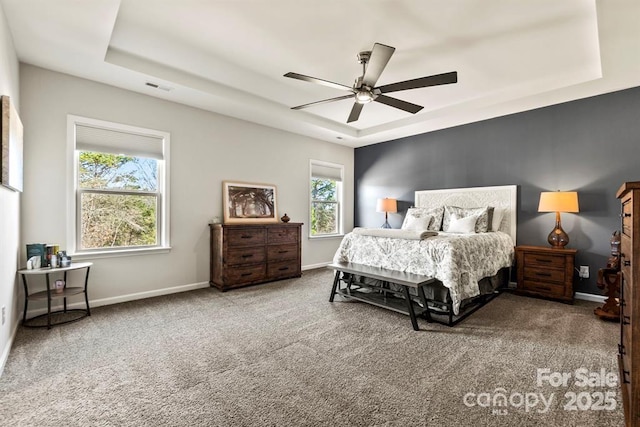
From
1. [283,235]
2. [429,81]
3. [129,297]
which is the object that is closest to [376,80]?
[429,81]

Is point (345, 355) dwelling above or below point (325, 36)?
below

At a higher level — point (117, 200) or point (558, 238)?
point (117, 200)

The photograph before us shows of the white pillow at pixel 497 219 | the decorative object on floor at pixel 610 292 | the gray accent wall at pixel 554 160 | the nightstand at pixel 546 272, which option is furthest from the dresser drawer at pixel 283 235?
the decorative object on floor at pixel 610 292

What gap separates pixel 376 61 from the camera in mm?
2510

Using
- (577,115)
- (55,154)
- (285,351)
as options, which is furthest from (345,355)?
(577,115)

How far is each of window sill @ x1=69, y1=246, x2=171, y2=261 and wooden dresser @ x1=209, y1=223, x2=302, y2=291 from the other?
70 cm

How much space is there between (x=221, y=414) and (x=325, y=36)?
3.06m

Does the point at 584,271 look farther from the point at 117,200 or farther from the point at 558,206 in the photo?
the point at 117,200

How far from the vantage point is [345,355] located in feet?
7.49

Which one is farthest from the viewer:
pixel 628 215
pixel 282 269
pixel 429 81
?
pixel 282 269

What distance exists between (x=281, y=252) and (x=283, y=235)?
27 centimetres

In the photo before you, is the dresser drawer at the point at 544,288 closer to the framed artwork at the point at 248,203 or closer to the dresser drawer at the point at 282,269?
the dresser drawer at the point at 282,269

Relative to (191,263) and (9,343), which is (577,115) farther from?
(9,343)

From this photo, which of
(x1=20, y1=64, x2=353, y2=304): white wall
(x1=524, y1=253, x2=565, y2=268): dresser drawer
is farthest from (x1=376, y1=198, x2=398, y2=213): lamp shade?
(x1=524, y1=253, x2=565, y2=268): dresser drawer
